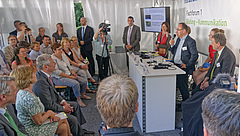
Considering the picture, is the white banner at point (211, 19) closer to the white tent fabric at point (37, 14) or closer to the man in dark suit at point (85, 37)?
the man in dark suit at point (85, 37)

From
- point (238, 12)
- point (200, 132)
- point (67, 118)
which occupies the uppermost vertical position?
point (238, 12)

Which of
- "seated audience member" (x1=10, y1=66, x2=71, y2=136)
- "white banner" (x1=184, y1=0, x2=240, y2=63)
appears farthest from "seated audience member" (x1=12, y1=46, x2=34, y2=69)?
"white banner" (x1=184, y1=0, x2=240, y2=63)

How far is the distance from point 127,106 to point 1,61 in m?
3.44

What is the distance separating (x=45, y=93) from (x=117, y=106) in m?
1.49

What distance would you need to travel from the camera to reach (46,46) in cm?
486

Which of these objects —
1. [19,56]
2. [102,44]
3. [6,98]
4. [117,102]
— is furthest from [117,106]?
[102,44]

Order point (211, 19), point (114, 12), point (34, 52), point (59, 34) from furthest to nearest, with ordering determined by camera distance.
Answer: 1. point (114, 12)
2. point (59, 34)
3. point (34, 52)
4. point (211, 19)

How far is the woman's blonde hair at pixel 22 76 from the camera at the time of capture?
1.87 m

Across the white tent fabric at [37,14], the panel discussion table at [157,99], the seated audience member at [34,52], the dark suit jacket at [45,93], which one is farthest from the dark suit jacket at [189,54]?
the white tent fabric at [37,14]

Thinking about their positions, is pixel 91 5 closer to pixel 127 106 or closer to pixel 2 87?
pixel 2 87

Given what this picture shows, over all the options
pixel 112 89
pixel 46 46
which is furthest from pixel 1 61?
pixel 112 89

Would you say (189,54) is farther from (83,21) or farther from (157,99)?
(83,21)

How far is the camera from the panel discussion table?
2.69 metres

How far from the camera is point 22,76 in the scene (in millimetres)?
1897
